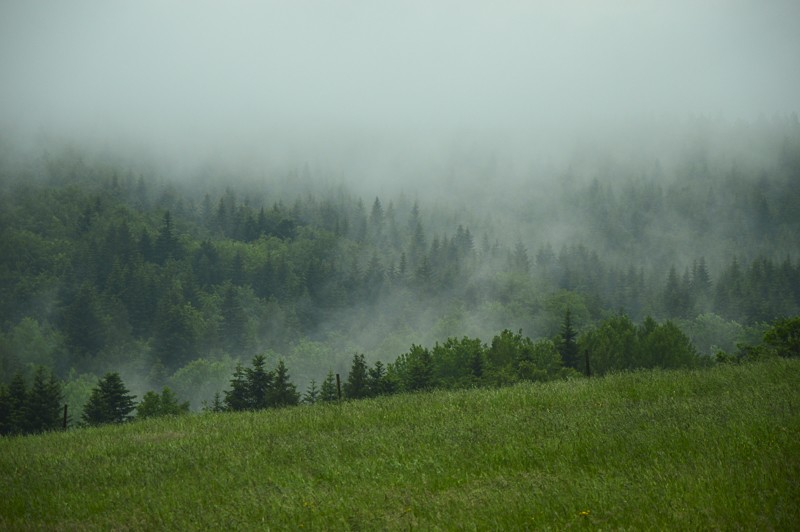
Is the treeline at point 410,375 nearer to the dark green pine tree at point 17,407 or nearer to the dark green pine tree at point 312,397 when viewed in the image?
the dark green pine tree at point 17,407

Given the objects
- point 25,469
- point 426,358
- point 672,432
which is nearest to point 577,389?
point 672,432

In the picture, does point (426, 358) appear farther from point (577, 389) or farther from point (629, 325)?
point (629, 325)

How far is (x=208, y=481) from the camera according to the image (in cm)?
1370

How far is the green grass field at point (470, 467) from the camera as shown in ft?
32.7

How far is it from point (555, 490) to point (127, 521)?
25.0ft

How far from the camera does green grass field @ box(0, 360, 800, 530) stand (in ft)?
32.7

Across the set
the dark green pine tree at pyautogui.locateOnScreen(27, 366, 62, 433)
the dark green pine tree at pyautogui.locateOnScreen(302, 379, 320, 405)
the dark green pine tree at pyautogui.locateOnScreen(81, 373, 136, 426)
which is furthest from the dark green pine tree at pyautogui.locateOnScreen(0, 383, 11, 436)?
the dark green pine tree at pyautogui.locateOnScreen(302, 379, 320, 405)

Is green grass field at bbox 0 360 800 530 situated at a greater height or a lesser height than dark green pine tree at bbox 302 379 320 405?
greater

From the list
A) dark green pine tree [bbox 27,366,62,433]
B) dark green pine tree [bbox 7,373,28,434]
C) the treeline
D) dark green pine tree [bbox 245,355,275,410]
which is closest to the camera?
the treeline

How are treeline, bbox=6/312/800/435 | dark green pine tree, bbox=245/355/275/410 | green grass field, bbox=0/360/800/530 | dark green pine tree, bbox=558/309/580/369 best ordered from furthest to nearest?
dark green pine tree, bbox=558/309/580/369 → dark green pine tree, bbox=245/355/275/410 → treeline, bbox=6/312/800/435 → green grass field, bbox=0/360/800/530

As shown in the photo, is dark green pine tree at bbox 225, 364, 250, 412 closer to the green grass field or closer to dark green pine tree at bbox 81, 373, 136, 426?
dark green pine tree at bbox 81, 373, 136, 426

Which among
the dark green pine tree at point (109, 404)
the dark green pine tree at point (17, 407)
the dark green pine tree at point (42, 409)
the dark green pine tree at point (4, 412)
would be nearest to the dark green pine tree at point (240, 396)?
the dark green pine tree at point (109, 404)

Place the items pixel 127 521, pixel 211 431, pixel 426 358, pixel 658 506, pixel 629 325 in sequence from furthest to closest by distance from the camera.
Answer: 1. pixel 629 325
2. pixel 426 358
3. pixel 211 431
4. pixel 127 521
5. pixel 658 506

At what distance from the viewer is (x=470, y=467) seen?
12766 mm
